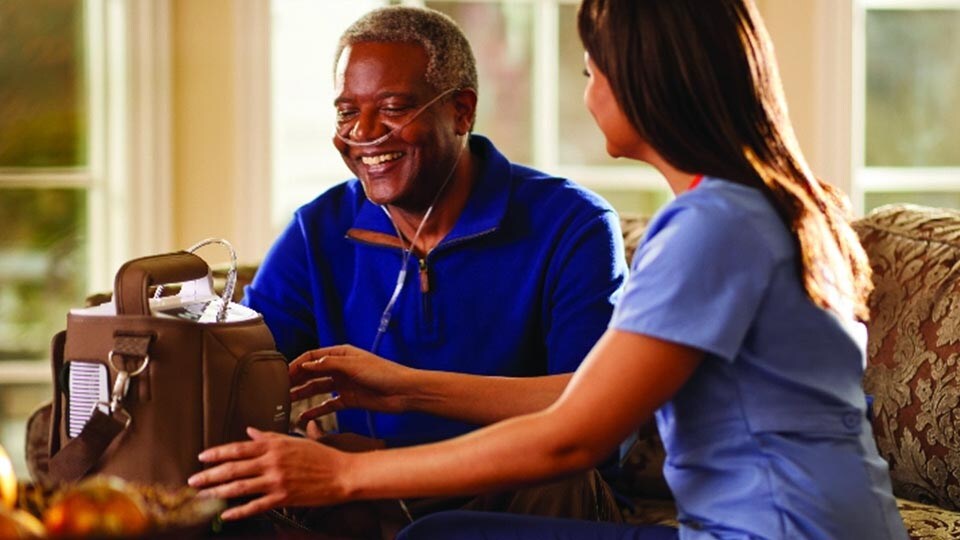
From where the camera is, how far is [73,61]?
11.8 feet

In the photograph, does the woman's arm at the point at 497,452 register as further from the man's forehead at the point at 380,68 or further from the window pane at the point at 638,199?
the window pane at the point at 638,199

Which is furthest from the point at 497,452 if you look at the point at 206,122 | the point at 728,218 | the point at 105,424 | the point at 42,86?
the point at 42,86

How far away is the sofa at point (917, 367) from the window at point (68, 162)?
1691 mm

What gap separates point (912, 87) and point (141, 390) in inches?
115

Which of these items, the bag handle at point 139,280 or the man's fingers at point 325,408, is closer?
the bag handle at point 139,280

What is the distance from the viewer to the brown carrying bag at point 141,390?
1.56 meters

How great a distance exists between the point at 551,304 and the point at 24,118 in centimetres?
198

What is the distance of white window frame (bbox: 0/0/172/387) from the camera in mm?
3518

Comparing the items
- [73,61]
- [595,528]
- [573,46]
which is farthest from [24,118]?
[595,528]

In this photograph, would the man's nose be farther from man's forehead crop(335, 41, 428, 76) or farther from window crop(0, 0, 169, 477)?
window crop(0, 0, 169, 477)

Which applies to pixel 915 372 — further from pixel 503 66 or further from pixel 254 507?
pixel 503 66

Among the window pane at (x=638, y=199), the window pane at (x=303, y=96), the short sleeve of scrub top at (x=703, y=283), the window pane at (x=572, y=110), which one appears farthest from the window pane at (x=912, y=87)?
the short sleeve of scrub top at (x=703, y=283)

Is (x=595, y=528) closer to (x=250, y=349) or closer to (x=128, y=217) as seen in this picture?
(x=250, y=349)

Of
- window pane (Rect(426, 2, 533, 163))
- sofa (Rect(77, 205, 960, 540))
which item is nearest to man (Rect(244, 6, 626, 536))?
sofa (Rect(77, 205, 960, 540))
